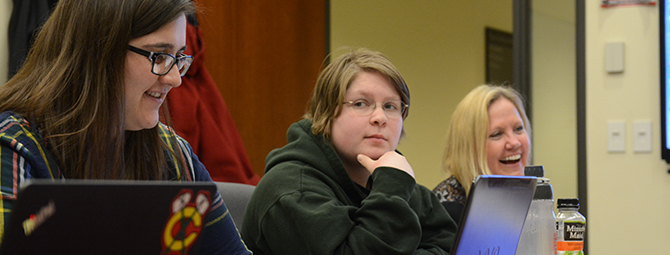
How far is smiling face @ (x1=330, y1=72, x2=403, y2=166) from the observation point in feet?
4.98

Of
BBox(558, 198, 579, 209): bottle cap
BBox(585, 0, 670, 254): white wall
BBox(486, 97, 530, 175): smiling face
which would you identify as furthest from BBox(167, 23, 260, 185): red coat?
BBox(585, 0, 670, 254): white wall

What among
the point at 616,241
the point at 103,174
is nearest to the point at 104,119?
the point at 103,174

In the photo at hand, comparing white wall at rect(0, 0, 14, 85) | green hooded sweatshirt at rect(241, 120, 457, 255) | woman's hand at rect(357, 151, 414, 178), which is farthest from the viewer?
white wall at rect(0, 0, 14, 85)

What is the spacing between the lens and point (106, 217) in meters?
0.61

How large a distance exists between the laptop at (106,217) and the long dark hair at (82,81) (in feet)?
1.25

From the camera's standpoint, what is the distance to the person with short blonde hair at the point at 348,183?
4.32 ft

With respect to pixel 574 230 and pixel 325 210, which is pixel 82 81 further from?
pixel 574 230

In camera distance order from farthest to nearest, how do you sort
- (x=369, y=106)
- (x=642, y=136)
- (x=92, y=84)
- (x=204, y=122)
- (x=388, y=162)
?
(x=642, y=136), (x=204, y=122), (x=369, y=106), (x=388, y=162), (x=92, y=84)

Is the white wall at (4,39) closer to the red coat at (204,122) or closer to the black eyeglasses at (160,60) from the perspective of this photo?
the red coat at (204,122)

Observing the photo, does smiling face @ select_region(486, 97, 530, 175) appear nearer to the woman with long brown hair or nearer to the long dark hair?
the woman with long brown hair

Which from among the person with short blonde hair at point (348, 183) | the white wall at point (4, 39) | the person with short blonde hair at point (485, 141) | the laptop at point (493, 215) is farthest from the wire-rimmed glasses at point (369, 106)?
the white wall at point (4, 39)

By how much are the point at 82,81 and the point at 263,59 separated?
257 cm

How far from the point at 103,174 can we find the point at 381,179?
59 cm

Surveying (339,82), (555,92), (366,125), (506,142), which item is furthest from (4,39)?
(555,92)
